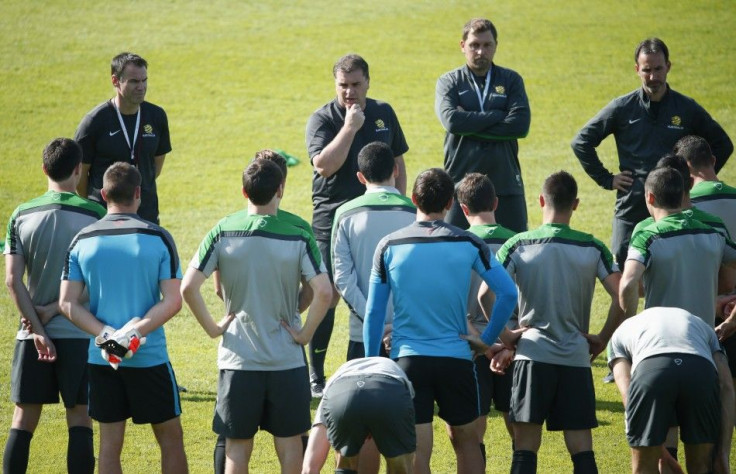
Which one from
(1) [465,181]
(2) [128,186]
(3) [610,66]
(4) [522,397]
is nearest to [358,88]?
(1) [465,181]

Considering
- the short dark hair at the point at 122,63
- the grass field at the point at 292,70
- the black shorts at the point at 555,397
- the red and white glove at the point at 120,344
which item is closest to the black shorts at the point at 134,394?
the red and white glove at the point at 120,344

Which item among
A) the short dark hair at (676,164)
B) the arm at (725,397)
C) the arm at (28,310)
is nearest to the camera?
the arm at (725,397)

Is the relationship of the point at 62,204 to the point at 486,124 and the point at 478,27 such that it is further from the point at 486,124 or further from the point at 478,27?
the point at 478,27

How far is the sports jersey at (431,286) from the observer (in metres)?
5.57

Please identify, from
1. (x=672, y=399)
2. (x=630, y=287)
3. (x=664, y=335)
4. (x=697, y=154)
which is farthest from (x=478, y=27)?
(x=672, y=399)

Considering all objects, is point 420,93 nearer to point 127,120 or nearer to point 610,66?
point 610,66

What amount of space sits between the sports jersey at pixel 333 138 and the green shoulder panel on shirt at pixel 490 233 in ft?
5.23

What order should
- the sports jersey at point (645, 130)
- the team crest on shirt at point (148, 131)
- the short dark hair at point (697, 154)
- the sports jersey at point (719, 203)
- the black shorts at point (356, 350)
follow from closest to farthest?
1. the black shorts at point (356, 350)
2. the sports jersey at point (719, 203)
3. the short dark hair at point (697, 154)
4. the team crest on shirt at point (148, 131)
5. the sports jersey at point (645, 130)

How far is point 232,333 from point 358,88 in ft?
8.46

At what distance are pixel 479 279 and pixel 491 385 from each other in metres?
0.68

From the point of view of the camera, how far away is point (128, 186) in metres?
5.77

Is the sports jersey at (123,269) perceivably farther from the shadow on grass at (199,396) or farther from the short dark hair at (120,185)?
the shadow on grass at (199,396)

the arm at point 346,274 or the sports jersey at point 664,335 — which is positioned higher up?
the arm at point 346,274

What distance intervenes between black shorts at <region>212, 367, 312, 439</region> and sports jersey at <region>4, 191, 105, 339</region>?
3.84 ft
